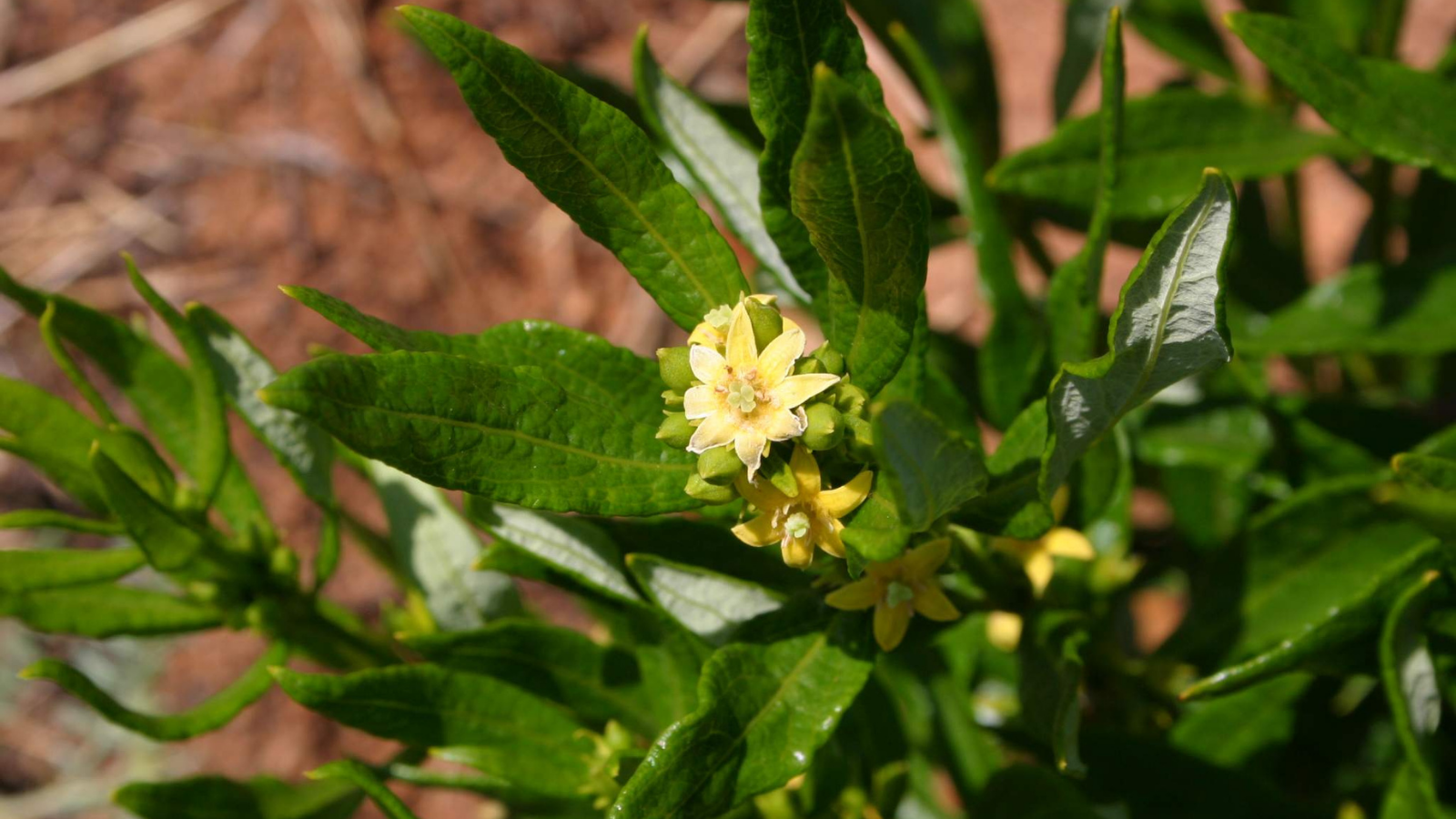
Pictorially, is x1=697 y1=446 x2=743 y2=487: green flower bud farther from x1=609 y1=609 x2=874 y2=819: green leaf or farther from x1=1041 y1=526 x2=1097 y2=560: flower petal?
x1=1041 y1=526 x2=1097 y2=560: flower petal

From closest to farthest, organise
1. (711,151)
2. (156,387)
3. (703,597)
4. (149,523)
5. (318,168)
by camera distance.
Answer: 1. (703,597)
2. (149,523)
3. (711,151)
4. (156,387)
5. (318,168)

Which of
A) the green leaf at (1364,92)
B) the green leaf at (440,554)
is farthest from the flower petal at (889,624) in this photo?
the green leaf at (1364,92)

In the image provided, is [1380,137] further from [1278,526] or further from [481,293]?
[481,293]

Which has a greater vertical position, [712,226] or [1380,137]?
[712,226]

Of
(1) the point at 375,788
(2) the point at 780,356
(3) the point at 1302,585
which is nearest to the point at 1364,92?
(3) the point at 1302,585

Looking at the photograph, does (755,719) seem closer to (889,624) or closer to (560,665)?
(889,624)

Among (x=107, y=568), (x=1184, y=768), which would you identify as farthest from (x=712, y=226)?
(x=1184, y=768)

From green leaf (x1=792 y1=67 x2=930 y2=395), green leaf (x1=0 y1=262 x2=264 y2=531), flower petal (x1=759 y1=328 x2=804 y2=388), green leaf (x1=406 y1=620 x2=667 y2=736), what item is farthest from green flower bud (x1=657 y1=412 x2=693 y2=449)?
green leaf (x1=0 y1=262 x2=264 y2=531)
